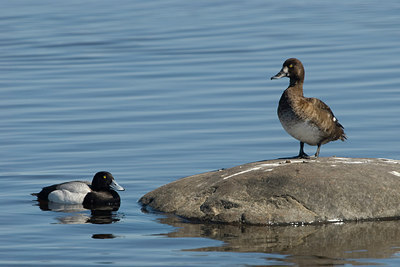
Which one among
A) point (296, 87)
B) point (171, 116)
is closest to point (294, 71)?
point (296, 87)

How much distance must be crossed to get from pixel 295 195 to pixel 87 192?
3380 mm

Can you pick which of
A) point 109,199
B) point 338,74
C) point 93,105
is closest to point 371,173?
point 109,199

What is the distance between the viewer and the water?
9555 millimetres

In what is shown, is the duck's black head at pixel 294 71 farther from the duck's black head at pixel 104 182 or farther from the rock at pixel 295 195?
the duck's black head at pixel 104 182

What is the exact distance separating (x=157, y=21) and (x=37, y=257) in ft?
81.8

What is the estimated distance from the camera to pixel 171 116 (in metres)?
16.9

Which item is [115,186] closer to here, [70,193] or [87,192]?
[87,192]

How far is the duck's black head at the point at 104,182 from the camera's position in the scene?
12.4m

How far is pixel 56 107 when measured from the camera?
1789 centimetres

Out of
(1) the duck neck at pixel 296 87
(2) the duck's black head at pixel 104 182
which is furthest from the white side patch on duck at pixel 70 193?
(1) the duck neck at pixel 296 87

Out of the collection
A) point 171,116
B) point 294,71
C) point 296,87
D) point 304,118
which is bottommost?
point 304,118

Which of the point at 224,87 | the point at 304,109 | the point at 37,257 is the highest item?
the point at 224,87

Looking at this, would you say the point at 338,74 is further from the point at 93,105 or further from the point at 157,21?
the point at 157,21

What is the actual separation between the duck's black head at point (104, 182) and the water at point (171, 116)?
0.76 ft
